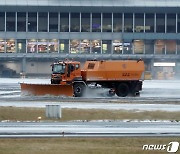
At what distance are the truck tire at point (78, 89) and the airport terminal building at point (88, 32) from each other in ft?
194

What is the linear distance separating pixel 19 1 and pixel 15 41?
7683 mm

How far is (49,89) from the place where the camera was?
50.7 metres

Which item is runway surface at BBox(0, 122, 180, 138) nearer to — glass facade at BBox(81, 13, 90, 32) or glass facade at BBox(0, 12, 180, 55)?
glass facade at BBox(0, 12, 180, 55)

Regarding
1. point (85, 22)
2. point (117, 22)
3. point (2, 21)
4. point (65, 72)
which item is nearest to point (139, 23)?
point (117, 22)

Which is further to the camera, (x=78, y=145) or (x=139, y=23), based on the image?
(x=139, y=23)

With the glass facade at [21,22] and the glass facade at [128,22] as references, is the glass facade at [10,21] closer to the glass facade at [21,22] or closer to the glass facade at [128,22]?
the glass facade at [21,22]

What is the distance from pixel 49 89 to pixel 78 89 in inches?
100

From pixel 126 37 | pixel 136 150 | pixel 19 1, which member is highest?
pixel 19 1

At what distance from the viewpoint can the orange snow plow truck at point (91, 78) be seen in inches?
1999

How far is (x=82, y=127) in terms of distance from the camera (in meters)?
27.6

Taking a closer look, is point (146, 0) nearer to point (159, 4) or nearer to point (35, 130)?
point (159, 4)

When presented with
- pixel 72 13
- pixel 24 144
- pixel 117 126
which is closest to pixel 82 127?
pixel 117 126

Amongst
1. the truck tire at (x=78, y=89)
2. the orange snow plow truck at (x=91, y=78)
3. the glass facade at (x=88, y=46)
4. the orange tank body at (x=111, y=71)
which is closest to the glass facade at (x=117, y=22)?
the glass facade at (x=88, y=46)

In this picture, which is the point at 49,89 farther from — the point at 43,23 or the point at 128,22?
the point at 128,22
